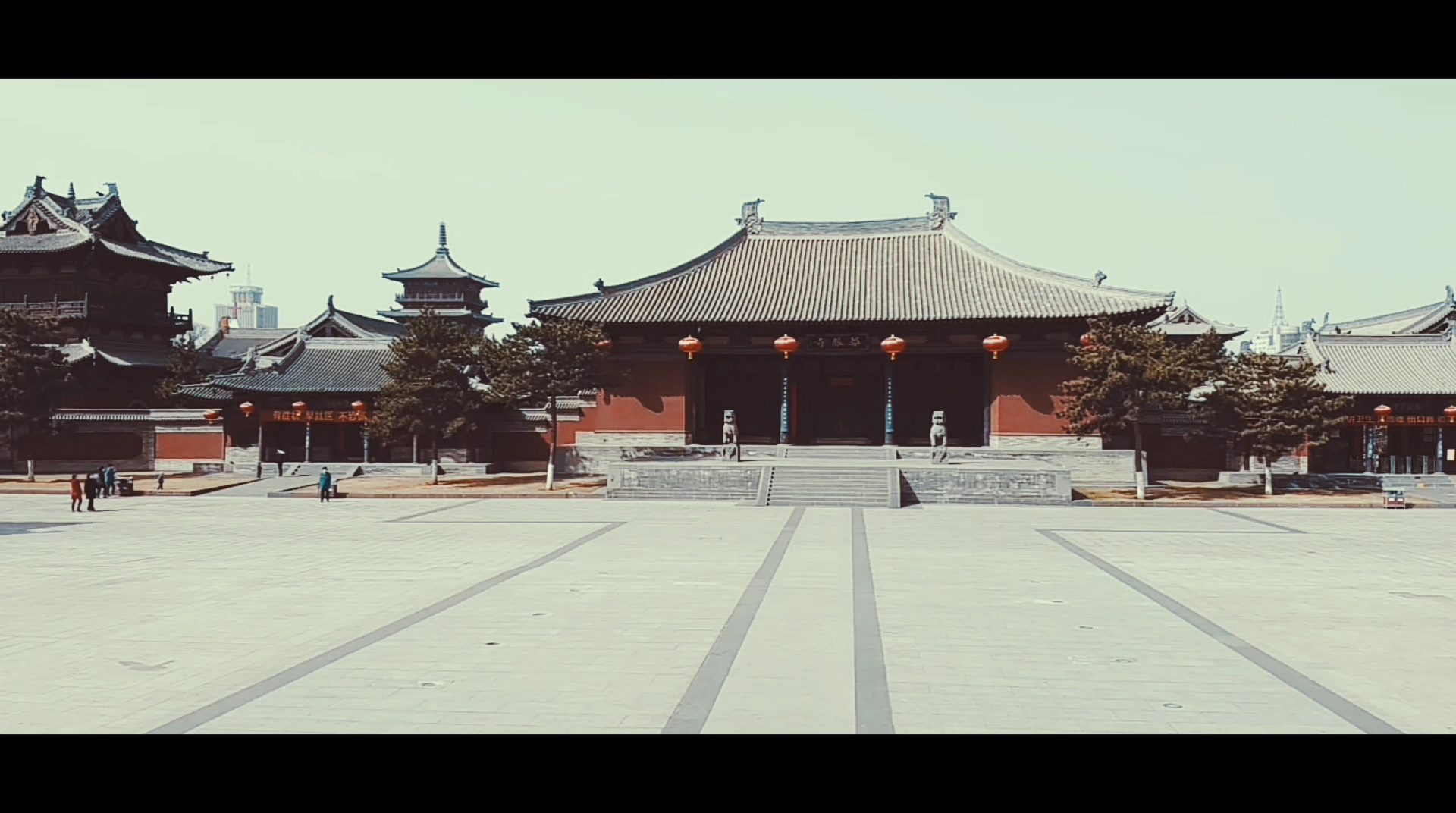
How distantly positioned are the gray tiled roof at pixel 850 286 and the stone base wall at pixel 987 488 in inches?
246

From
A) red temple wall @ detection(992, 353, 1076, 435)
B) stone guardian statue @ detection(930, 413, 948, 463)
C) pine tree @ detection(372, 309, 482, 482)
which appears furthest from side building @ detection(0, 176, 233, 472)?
red temple wall @ detection(992, 353, 1076, 435)

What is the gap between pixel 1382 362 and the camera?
36781 mm

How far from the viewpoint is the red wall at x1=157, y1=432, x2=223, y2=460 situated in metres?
36.7

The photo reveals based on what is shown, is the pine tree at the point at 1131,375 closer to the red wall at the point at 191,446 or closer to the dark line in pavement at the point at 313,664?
the dark line in pavement at the point at 313,664

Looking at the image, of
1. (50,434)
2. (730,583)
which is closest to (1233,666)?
(730,583)

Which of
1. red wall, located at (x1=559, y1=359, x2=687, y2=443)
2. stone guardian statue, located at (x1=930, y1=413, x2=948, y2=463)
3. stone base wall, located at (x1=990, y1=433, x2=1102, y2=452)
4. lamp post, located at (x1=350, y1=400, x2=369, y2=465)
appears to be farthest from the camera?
lamp post, located at (x1=350, y1=400, x2=369, y2=465)

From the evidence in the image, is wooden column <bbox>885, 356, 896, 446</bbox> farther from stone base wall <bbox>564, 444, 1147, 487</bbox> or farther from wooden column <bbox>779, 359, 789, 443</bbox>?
wooden column <bbox>779, 359, 789, 443</bbox>

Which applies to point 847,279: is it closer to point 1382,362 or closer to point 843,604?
point 1382,362

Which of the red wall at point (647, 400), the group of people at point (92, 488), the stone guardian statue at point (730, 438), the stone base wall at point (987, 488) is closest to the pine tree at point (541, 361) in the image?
the red wall at point (647, 400)

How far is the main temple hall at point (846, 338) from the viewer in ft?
103

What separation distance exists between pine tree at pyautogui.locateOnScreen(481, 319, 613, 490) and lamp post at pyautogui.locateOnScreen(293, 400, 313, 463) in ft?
33.4

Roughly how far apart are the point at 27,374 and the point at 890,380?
93.9ft

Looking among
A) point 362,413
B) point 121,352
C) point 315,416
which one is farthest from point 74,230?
point 362,413

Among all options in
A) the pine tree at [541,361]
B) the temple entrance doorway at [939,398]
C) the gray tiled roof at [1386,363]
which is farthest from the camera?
the gray tiled roof at [1386,363]
